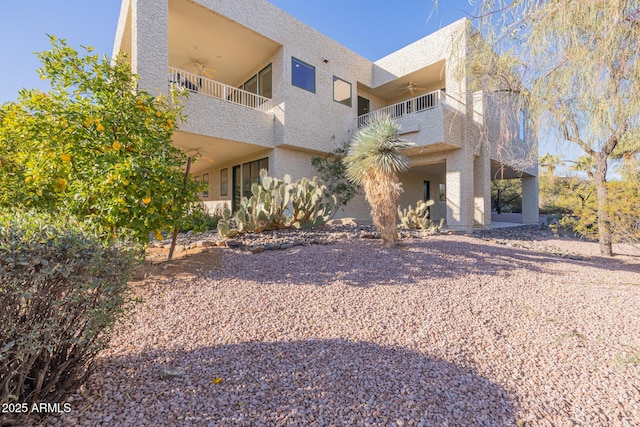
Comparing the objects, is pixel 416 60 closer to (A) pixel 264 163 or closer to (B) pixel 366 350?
(A) pixel 264 163

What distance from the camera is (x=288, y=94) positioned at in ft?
35.2

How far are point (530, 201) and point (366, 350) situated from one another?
18665 millimetres

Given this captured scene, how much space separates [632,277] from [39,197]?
1010 centimetres

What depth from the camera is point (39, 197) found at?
4090mm

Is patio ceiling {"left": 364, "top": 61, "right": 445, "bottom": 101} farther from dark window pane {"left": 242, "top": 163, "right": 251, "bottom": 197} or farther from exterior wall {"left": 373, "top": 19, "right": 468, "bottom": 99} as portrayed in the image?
dark window pane {"left": 242, "top": 163, "right": 251, "bottom": 197}

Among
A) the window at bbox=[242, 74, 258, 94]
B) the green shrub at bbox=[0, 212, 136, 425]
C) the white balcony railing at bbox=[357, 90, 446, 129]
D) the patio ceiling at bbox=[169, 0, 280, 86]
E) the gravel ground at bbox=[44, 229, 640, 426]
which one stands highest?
the patio ceiling at bbox=[169, 0, 280, 86]

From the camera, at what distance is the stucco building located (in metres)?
8.91

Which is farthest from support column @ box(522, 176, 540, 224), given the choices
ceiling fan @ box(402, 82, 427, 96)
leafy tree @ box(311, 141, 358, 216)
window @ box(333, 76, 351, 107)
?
window @ box(333, 76, 351, 107)

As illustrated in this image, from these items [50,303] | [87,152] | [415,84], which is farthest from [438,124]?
Result: [50,303]

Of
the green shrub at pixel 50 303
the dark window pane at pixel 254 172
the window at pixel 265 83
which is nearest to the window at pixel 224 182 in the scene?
the dark window pane at pixel 254 172

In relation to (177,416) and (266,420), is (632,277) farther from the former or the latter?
(177,416)

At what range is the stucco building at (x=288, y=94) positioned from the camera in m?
8.91

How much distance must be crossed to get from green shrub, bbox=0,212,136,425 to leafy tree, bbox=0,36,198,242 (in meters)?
1.97

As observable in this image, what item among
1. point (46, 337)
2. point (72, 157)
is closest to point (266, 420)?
point (46, 337)
